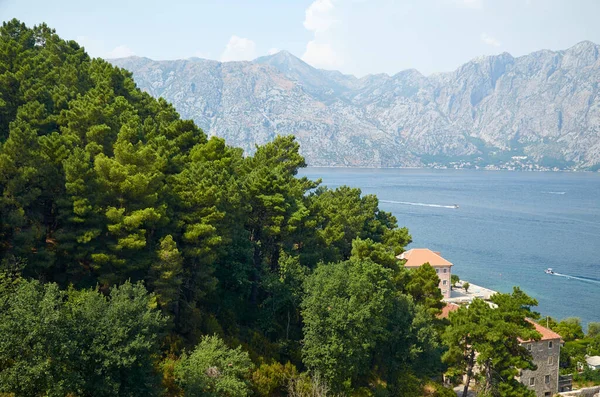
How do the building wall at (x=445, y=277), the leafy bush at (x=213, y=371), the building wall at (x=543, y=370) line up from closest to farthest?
the leafy bush at (x=213, y=371)
the building wall at (x=543, y=370)
the building wall at (x=445, y=277)

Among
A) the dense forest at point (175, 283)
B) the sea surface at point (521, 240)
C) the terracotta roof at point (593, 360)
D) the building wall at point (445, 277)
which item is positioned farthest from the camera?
the sea surface at point (521, 240)

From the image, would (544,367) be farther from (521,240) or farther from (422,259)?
(521,240)

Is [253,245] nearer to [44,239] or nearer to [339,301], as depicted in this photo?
[339,301]

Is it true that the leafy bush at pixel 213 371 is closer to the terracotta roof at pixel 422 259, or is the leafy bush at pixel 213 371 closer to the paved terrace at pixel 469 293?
the paved terrace at pixel 469 293

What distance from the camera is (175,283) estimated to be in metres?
21.4

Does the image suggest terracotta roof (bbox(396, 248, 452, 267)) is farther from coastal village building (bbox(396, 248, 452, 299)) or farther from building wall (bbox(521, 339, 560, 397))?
building wall (bbox(521, 339, 560, 397))

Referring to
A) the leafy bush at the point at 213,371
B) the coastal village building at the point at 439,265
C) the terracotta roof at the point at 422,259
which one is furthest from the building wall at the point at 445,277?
the leafy bush at the point at 213,371

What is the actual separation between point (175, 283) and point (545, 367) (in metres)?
29.4

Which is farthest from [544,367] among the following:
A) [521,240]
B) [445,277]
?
[521,240]

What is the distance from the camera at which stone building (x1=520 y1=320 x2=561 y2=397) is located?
36.9 m

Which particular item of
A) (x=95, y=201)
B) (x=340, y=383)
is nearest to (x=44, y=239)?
(x=95, y=201)

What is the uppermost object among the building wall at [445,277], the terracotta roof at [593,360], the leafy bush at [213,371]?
the leafy bush at [213,371]

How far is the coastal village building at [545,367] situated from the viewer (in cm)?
3694

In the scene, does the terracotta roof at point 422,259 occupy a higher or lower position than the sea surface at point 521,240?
higher
